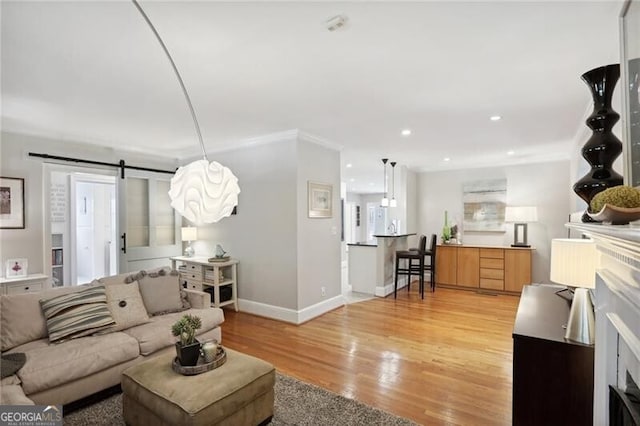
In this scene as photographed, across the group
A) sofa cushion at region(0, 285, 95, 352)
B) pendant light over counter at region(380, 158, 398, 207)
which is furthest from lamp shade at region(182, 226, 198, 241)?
pendant light over counter at region(380, 158, 398, 207)

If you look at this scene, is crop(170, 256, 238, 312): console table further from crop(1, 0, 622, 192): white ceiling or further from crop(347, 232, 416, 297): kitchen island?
crop(347, 232, 416, 297): kitchen island

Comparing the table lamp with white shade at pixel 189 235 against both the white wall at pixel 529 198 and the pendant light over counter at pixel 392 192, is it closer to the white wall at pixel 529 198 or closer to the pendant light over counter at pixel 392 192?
the pendant light over counter at pixel 392 192

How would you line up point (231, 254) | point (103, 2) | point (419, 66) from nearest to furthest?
point (103, 2), point (419, 66), point (231, 254)

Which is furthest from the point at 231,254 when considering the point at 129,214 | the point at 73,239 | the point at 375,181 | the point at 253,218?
the point at 375,181

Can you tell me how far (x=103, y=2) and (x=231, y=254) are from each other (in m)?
3.67

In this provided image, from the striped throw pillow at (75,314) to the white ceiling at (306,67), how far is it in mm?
1801

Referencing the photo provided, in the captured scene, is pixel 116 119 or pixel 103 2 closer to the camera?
pixel 103 2

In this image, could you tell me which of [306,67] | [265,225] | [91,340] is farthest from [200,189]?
[265,225]

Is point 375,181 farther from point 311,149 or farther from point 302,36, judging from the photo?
point 302,36

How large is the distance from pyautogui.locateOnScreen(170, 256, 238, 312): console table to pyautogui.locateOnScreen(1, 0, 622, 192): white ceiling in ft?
6.19

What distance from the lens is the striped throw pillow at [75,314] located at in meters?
2.49

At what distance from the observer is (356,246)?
19.3 feet

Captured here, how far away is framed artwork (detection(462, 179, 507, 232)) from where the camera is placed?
6.13 meters

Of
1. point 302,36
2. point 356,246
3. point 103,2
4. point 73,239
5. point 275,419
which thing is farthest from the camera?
point 356,246
